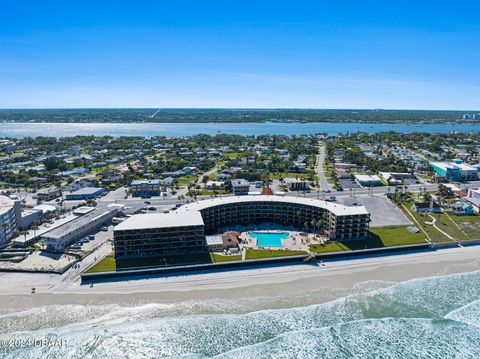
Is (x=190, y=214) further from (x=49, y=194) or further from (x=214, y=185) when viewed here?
(x=49, y=194)

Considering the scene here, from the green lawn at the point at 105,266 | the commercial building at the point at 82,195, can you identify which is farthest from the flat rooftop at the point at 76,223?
the commercial building at the point at 82,195

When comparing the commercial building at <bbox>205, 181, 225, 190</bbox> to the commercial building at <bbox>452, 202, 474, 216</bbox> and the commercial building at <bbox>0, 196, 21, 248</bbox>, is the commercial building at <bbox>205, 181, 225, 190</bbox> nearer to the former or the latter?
the commercial building at <bbox>0, 196, 21, 248</bbox>

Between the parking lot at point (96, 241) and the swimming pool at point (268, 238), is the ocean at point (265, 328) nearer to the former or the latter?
the swimming pool at point (268, 238)

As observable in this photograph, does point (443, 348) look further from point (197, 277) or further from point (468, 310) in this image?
point (197, 277)

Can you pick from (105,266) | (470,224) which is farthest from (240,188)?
(470,224)

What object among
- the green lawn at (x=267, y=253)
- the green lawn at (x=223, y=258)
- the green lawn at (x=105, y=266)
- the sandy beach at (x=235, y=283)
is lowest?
the sandy beach at (x=235, y=283)
